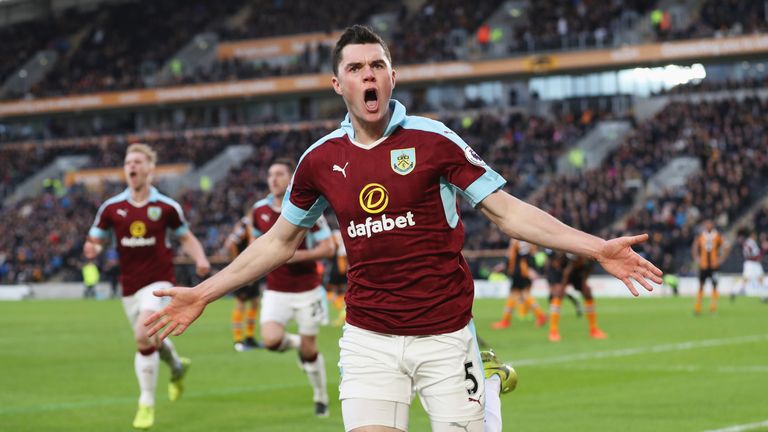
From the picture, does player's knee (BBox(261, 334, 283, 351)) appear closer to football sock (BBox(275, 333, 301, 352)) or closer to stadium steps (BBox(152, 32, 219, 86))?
football sock (BBox(275, 333, 301, 352))

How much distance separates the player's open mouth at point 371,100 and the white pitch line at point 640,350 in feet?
37.9

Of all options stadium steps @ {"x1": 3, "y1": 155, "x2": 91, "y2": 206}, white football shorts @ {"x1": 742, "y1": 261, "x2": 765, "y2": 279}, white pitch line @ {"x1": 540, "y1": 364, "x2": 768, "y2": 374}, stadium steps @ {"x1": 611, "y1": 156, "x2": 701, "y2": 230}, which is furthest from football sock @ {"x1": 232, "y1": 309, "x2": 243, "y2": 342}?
stadium steps @ {"x1": 3, "y1": 155, "x2": 91, "y2": 206}

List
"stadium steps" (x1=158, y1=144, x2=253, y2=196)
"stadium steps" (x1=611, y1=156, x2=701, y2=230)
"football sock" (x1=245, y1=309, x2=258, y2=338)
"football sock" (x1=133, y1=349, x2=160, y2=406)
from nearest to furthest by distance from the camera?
"football sock" (x1=133, y1=349, x2=160, y2=406) → "football sock" (x1=245, y1=309, x2=258, y2=338) → "stadium steps" (x1=611, y1=156, x2=701, y2=230) → "stadium steps" (x1=158, y1=144, x2=253, y2=196)

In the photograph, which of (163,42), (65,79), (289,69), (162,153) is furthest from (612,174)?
(65,79)

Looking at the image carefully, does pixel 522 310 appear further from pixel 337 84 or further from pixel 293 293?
pixel 337 84

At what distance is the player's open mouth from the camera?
5.44 meters

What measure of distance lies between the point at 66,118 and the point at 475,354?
2813 inches

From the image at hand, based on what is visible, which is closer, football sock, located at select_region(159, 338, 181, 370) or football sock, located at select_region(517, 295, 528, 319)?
football sock, located at select_region(159, 338, 181, 370)

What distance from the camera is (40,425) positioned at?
38.3 feet

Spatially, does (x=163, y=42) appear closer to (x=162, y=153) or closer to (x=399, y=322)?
(x=162, y=153)

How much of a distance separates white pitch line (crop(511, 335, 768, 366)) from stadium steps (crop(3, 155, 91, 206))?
53.9 m

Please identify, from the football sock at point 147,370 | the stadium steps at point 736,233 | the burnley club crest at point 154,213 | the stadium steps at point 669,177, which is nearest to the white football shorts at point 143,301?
the football sock at point 147,370

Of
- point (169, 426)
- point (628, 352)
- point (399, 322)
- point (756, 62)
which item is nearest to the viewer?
point (399, 322)

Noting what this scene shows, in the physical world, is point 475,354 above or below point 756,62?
below
